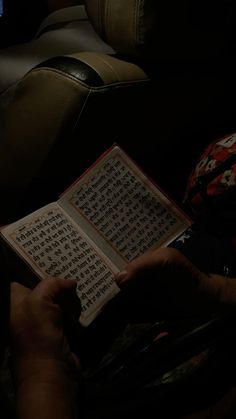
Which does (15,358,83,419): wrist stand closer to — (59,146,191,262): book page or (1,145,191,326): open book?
(1,145,191,326): open book

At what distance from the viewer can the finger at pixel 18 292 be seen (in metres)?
1.02

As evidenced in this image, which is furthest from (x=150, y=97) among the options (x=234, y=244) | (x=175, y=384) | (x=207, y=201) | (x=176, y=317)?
(x=175, y=384)

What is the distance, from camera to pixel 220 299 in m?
1.04

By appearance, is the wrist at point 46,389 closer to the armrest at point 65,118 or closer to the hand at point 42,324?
the hand at point 42,324

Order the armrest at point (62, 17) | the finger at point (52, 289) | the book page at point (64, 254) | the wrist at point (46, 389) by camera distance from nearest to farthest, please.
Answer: the wrist at point (46, 389)
the finger at point (52, 289)
the book page at point (64, 254)
the armrest at point (62, 17)

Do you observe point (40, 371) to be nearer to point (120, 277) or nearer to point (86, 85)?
point (120, 277)

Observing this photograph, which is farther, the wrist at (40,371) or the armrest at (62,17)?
the armrest at (62,17)

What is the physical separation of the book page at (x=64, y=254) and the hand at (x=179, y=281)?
6cm

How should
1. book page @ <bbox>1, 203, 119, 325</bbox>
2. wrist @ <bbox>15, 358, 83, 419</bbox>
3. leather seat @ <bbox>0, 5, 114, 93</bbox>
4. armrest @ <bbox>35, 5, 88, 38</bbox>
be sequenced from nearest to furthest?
wrist @ <bbox>15, 358, 83, 419</bbox> < book page @ <bbox>1, 203, 119, 325</bbox> < leather seat @ <bbox>0, 5, 114, 93</bbox> < armrest @ <bbox>35, 5, 88, 38</bbox>

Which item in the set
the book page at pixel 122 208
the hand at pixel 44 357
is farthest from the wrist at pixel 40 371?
the book page at pixel 122 208

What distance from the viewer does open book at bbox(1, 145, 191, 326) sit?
1.10 meters

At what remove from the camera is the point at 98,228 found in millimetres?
1176

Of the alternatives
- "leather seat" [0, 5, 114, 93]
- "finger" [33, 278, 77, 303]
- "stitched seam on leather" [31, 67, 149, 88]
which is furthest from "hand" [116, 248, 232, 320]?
"leather seat" [0, 5, 114, 93]

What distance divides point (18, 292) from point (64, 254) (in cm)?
12
